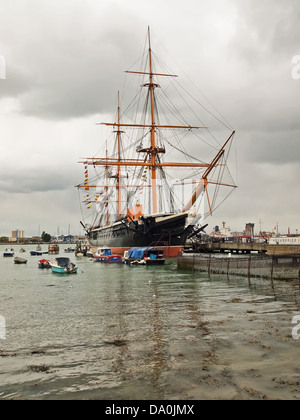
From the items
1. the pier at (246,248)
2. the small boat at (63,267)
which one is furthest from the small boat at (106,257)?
the pier at (246,248)

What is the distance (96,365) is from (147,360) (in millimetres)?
1662

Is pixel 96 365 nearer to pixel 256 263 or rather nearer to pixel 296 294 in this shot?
pixel 296 294

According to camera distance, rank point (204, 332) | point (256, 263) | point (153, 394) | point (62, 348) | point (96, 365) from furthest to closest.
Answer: point (256, 263) < point (204, 332) < point (62, 348) < point (96, 365) < point (153, 394)

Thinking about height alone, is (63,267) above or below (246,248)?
below

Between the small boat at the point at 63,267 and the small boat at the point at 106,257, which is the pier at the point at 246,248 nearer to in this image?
the small boat at the point at 106,257

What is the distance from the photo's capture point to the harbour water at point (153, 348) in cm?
1015

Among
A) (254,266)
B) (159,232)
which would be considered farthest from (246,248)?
(254,266)

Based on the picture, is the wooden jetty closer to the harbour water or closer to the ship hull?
the harbour water

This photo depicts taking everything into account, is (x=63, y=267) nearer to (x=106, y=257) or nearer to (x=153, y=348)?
(x=106, y=257)

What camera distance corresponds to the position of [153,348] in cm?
1395

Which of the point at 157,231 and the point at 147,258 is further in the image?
the point at 157,231

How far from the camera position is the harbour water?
400 inches

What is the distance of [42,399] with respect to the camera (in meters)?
9.73
